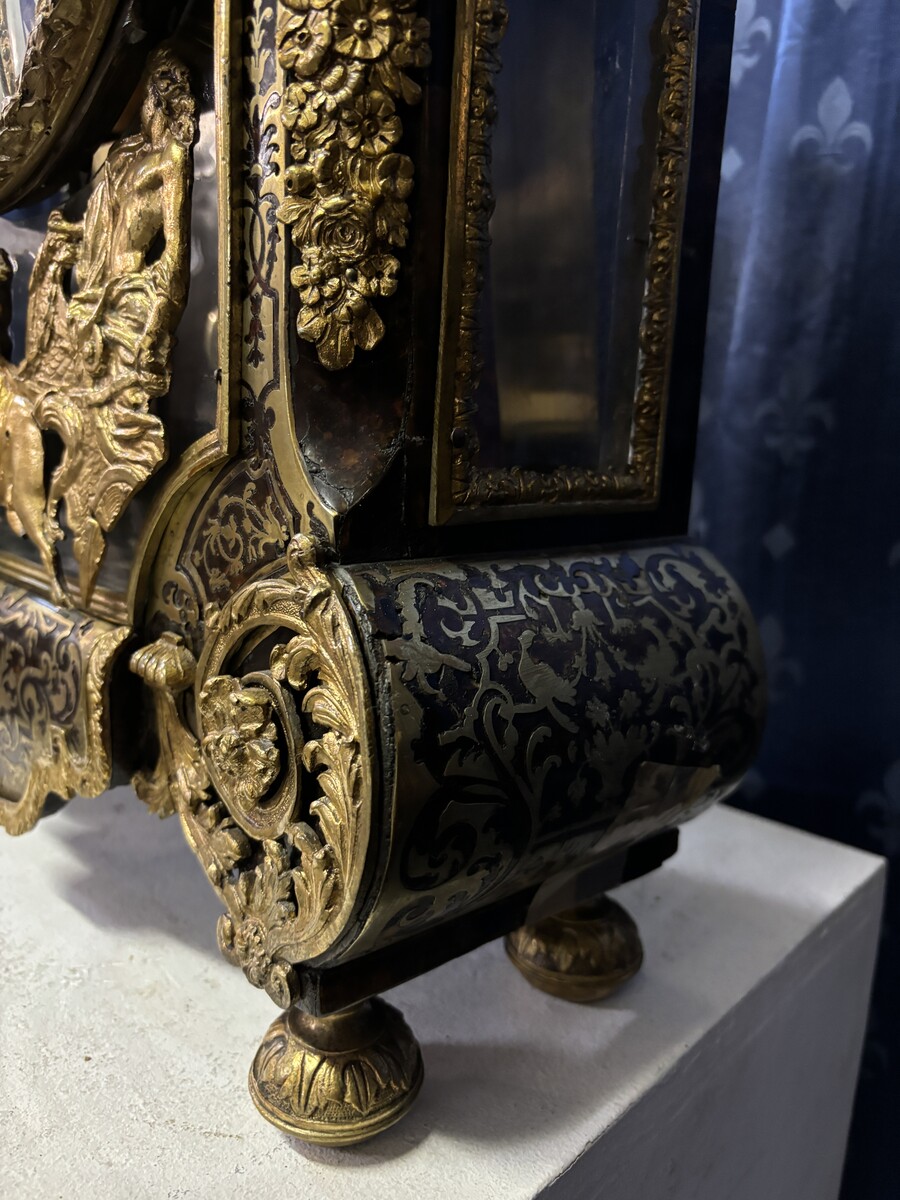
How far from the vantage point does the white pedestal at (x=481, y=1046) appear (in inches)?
22.4

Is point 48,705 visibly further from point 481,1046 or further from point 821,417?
point 821,417

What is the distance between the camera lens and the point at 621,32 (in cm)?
64

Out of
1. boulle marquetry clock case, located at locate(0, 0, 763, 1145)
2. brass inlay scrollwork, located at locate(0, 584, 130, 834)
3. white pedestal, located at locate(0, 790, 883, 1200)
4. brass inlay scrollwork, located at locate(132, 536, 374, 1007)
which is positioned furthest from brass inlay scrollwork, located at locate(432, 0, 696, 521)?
white pedestal, located at locate(0, 790, 883, 1200)

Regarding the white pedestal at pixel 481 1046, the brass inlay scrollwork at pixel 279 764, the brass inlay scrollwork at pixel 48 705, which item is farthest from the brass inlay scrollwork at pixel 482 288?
the white pedestal at pixel 481 1046

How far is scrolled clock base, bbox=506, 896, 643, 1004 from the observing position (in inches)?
29.1

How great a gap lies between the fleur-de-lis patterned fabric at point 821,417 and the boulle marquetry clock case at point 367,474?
0.36 meters

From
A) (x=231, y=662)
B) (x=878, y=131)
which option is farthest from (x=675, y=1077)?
(x=878, y=131)

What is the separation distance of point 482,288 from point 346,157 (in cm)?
11

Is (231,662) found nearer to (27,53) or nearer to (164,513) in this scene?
(164,513)

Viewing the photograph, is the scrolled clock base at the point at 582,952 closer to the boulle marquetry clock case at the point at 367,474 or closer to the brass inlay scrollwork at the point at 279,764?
the boulle marquetry clock case at the point at 367,474

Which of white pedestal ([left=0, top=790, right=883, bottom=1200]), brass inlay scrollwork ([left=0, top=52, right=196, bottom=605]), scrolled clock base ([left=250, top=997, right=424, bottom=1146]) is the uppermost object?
brass inlay scrollwork ([left=0, top=52, right=196, bottom=605])

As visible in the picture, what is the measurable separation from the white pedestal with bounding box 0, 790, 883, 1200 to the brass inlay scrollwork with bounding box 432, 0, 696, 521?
15.4 inches

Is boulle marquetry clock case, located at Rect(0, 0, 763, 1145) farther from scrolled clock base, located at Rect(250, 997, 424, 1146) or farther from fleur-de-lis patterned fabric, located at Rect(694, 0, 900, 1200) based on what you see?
fleur-de-lis patterned fabric, located at Rect(694, 0, 900, 1200)

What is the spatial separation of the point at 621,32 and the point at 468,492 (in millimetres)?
340
